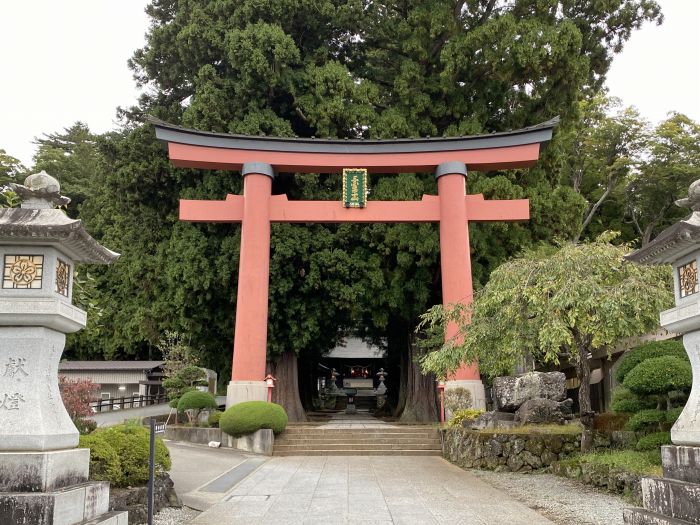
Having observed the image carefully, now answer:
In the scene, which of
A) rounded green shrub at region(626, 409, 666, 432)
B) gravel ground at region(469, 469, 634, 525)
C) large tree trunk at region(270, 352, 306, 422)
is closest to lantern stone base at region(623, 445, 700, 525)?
gravel ground at region(469, 469, 634, 525)

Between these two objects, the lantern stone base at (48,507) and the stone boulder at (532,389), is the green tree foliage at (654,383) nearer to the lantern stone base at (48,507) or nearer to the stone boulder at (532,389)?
the stone boulder at (532,389)

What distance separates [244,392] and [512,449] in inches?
273

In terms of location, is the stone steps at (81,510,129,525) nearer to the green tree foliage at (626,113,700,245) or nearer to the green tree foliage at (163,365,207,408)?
the green tree foliage at (163,365,207,408)

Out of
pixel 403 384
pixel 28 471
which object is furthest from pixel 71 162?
pixel 28 471

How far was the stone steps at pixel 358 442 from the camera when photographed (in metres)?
13.8

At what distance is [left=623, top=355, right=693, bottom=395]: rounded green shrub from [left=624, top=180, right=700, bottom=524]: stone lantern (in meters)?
3.37

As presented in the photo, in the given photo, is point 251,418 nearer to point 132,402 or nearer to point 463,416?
point 463,416

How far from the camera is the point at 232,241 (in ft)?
57.8

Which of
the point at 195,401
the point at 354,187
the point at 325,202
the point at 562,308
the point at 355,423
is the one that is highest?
the point at 354,187

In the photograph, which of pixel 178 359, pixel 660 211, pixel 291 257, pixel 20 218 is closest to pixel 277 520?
pixel 20 218

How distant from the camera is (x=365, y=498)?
821cm

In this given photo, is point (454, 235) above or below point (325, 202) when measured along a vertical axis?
below

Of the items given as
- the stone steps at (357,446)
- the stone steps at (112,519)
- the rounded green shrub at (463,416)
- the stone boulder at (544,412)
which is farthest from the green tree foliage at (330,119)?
the stone steps at (112,519)

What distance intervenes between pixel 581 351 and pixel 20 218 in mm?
8461
